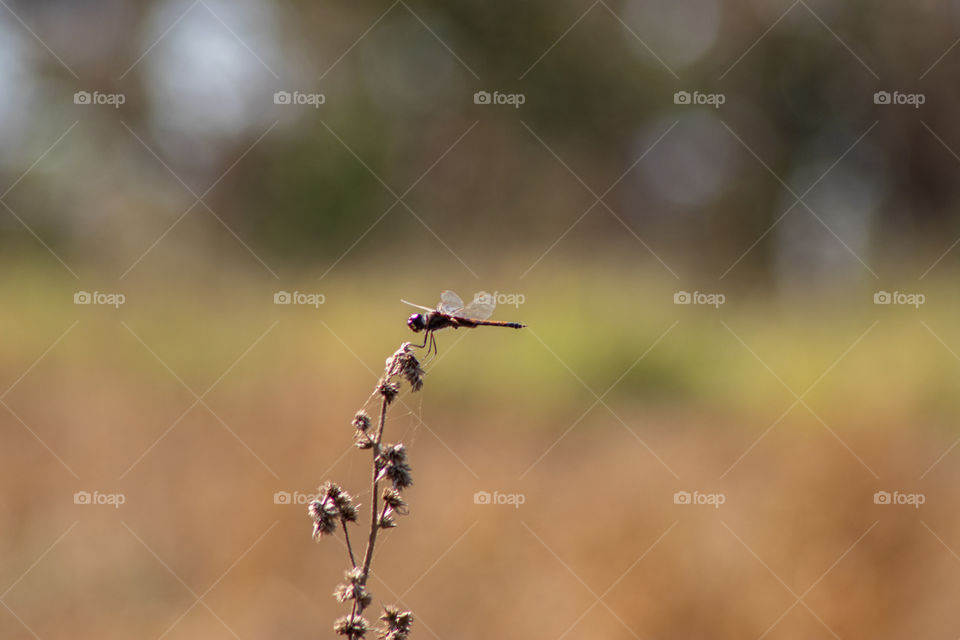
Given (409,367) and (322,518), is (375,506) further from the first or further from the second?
(409,367)

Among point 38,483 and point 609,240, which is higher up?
point 609,240

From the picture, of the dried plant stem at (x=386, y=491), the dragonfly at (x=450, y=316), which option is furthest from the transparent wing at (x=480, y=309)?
the dried plant stem at (x=386, y=491)

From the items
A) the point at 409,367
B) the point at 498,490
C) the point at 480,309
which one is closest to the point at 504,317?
the point at 498,490

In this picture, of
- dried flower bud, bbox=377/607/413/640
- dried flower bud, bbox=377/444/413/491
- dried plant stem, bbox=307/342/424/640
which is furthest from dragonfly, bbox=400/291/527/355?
dried flower bud, bbox=377/607/413/640

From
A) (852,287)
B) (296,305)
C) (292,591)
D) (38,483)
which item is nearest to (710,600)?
(292,591)

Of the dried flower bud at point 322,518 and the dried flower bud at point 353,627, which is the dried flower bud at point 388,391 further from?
the dried flower bud at point 353,627

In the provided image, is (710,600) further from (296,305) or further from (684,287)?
(684,287)
